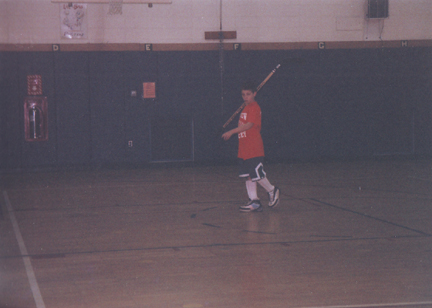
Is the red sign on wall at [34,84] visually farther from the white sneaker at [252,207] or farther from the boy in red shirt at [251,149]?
the white sneaker at [252,207]

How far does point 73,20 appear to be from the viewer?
13891mm

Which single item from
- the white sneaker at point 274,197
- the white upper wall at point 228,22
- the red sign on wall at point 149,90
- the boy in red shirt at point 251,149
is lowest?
the white sneaker at point 274,197

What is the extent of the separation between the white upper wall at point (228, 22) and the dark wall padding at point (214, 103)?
0.42 metres

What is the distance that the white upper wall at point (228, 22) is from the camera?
13.7m

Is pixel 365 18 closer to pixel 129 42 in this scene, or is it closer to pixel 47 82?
pixel 129 42

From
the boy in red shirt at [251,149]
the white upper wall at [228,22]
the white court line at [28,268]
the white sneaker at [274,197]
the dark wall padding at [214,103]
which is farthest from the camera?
the dark wall padding at [214,103]

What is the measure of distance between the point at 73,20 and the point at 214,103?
420 cm

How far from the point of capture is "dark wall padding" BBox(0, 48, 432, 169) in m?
→ 14.0

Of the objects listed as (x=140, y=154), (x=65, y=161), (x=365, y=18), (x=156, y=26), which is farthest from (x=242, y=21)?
(x=65, y=161)

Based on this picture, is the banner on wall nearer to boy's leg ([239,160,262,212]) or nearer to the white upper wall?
the white upper wall

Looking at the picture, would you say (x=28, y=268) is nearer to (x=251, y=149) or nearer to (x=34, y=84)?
(x=251, y=149)

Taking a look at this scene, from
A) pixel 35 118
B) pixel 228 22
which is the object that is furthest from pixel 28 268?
pixel 228 22

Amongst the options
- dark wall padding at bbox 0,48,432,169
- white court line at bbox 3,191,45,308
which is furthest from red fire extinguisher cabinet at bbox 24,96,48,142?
white court line at bbox 3,191,45,308

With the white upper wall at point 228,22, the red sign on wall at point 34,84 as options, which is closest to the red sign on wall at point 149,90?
the white upper wall at point 228,22
